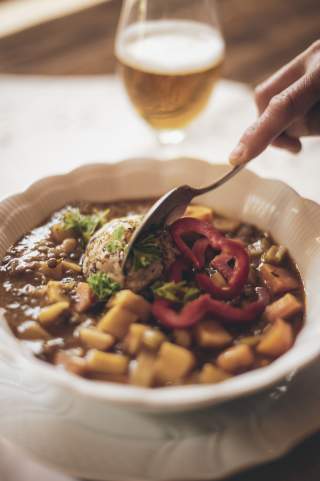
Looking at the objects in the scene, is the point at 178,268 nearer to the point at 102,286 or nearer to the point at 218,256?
the point at 218,256

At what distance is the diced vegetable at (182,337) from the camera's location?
1.96 metres

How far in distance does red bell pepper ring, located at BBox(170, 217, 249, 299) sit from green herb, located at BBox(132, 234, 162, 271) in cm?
12

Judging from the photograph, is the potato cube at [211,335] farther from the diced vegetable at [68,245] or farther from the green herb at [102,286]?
the diced vegetable at [68,245]

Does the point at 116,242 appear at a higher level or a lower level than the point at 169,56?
lower

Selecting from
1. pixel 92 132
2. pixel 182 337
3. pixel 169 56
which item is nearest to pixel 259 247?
pixel 182 337

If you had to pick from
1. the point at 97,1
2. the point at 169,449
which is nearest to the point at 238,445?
the point at 169,449

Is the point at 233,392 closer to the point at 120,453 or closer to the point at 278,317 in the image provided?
the point at 120,453

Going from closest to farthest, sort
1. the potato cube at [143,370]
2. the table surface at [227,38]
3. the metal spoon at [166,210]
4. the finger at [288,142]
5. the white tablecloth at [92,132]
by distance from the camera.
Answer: the potato cube at [143,370], the metal spoon at [166,210], the finger at [288,142], the white tablecloth at [92,132], the table surface at [227,38]

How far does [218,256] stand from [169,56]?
47.6 inches

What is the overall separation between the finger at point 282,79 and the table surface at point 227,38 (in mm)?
1141

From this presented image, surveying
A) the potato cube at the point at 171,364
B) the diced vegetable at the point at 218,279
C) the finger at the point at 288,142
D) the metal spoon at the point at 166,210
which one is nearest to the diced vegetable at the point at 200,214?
the metal spoon at the point at 166,210

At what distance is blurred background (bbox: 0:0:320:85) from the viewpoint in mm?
4180

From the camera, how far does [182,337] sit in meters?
1.96

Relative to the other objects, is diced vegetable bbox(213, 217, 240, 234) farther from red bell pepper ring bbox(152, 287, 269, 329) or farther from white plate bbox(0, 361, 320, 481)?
white plate bbox(0, 361, 320, 481)
